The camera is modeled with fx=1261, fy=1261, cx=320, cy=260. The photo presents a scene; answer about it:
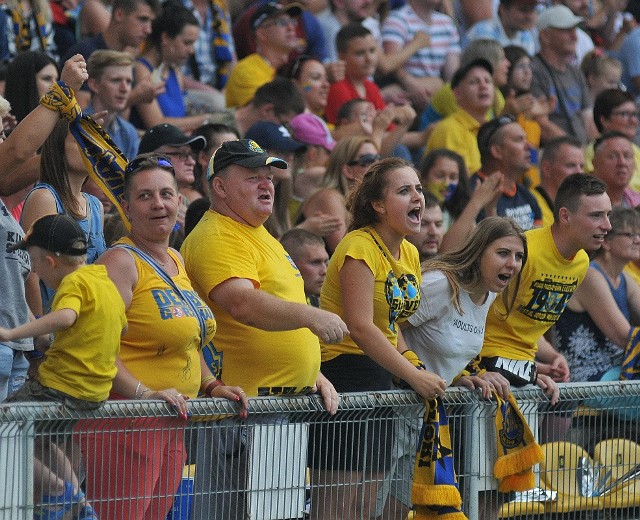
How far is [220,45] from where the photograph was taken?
11266 millimetres

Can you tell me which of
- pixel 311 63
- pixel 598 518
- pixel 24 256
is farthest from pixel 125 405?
pixel 311 63

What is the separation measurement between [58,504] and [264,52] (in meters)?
6.77

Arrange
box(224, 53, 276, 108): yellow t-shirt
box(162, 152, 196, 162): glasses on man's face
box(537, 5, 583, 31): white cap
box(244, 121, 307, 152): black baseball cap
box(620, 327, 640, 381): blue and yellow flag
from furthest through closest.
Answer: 1. box(537, 5, 583, 31): white cap
2. box(224, 53, 276, 108): yellow t-shirt
3. box(244, 121, 307, 152): black baseball cap
4. box(620, 327, 640, 381): blue and yellow flag
5. box(162, 152, 196, 162): glasses on man's face

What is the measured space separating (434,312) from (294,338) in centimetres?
94

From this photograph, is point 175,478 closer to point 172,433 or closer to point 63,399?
point 172,433

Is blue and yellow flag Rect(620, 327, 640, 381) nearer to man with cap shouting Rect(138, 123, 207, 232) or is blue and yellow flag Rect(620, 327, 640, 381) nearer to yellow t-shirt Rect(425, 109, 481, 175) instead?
man with cap shouting Rect(138, 123, 207, 232)

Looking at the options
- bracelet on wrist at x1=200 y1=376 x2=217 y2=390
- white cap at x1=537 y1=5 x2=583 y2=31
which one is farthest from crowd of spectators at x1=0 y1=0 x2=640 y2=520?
white cap at x1=537 y1=5 x2=583 y2=31

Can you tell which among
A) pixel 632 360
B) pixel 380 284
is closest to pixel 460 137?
pixel 632 360

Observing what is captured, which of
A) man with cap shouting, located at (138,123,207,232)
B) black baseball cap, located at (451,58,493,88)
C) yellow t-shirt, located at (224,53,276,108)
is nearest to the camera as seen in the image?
man with cap shouting, located at (138,123,207,232)

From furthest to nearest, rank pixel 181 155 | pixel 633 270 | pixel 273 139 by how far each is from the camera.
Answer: pixel 633 270 < pixel 273 139 < pixel 181 155

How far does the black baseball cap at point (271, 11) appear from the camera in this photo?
10.8 m

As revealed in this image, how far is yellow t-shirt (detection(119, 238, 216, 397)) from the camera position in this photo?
4895mm

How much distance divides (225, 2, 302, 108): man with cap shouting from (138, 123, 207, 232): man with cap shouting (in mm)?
3225

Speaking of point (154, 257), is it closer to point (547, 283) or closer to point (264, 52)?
point (547, 283)
